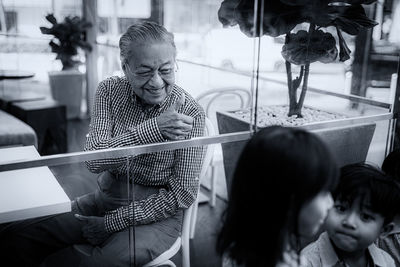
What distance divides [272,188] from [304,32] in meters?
1.17

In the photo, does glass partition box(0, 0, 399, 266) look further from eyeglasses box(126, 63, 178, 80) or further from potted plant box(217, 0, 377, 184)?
eyeglasses box(126, 63, 178, 80)

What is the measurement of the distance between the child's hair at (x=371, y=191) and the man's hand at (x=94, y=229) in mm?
681

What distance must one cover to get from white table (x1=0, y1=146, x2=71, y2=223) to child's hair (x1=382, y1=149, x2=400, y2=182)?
109cm

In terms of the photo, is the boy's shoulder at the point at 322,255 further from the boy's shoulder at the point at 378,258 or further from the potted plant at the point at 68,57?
the potted plant at the point at 68,57

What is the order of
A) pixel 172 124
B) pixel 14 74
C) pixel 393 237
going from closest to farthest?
pixel 172 124, pixel 393 237, pixel 14 74

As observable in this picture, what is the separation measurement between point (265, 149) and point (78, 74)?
469cm

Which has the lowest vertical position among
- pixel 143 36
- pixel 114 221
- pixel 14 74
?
pixel 114 221

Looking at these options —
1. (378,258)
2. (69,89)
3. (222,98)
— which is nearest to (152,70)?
(378,258)

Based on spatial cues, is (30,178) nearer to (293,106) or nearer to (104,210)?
(104,210)

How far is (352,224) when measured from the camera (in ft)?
3.97

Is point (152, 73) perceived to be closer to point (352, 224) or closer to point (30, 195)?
point (30, 195)

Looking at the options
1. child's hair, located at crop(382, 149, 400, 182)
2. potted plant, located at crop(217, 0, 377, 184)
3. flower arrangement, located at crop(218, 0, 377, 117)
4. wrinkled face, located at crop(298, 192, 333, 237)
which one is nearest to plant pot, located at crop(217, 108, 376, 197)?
Answer: potted plant, located at crop(217, 0, 377, 184)

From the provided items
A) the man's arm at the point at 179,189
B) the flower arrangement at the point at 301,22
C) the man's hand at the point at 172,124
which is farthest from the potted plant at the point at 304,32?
the man's hand at the point at 172,124

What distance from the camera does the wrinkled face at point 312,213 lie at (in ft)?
2.92
